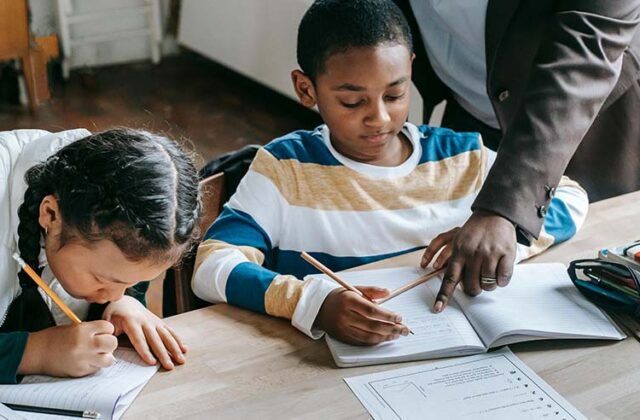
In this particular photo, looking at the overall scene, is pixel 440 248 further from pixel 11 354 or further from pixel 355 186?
pixel 11 354

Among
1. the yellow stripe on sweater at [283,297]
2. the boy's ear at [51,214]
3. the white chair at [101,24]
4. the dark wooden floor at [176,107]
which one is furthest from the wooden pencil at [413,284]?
the white chair at [101,24]

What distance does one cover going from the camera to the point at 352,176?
1707mm

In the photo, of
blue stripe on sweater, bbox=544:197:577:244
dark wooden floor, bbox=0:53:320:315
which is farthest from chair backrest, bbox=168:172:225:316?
dark wooden floor, bbox=0:53:320:315

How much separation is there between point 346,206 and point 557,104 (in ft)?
1.40

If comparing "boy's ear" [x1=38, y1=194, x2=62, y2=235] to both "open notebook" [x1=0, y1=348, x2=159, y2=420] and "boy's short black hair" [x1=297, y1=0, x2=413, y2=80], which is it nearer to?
"open notebook" [x1=0, y1=348, x2=159, y2=420]

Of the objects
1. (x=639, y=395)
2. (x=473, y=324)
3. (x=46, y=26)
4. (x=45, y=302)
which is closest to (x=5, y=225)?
(x=45, y=302)

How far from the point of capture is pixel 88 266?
1.25 meters

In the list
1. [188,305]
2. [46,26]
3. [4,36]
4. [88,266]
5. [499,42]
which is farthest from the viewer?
[46,26]

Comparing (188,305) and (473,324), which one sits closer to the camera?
(473,324)

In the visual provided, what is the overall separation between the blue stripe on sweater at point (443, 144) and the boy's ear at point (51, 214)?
2.51 feet

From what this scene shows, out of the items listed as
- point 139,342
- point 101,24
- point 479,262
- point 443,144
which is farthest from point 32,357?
point 101,24

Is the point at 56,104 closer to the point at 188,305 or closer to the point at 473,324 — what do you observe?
the point at 188,305

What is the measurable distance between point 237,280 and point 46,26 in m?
3.92

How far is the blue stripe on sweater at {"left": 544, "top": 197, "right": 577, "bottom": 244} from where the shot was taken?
5.53 feet
